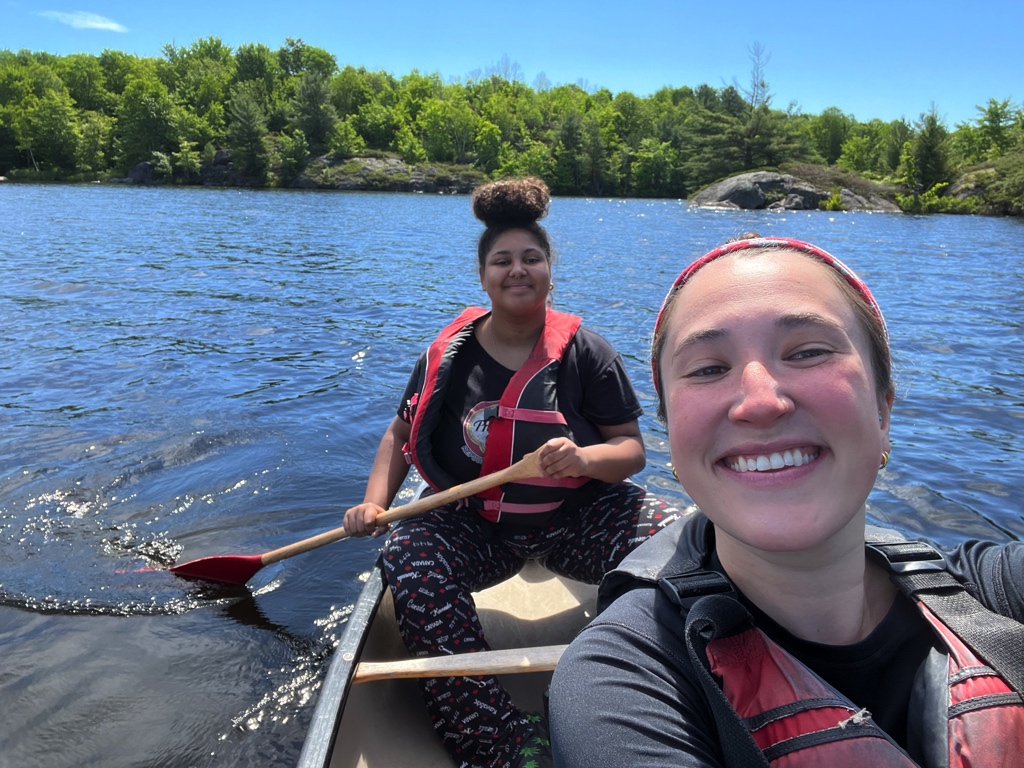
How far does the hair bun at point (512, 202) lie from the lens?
3.44 meters

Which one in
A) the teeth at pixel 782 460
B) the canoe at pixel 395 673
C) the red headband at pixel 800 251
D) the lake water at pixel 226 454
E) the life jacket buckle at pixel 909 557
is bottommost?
the lake water at pixel 226 454

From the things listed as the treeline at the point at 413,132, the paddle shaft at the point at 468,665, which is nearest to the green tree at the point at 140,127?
the treeline at the point at 413,132

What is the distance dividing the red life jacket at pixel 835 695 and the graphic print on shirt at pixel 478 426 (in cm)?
198

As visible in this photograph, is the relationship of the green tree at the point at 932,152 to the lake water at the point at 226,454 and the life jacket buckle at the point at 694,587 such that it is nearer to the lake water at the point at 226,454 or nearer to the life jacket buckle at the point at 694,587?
the lake water at the point at 226,454

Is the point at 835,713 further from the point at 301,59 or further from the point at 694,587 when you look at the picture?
the point at 301,59

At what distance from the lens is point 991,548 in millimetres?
1593

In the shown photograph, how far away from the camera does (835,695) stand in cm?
125

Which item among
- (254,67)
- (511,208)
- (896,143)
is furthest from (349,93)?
(511,208)

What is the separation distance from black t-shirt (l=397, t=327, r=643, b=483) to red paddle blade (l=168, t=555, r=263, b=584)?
5.72 feet

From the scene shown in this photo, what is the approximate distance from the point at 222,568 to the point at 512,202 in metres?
2.80

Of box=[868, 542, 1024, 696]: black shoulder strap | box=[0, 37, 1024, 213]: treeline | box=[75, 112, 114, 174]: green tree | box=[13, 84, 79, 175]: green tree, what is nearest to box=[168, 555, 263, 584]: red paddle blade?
box=[868, 542, 1024, 696]: black shoulder strap

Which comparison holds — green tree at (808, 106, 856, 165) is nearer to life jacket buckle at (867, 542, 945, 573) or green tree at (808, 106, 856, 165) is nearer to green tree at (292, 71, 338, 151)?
green tree at (292, 71, 338, 151)

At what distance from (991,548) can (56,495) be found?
595 centimetres

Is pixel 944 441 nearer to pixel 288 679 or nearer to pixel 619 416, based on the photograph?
pixel 619 416
